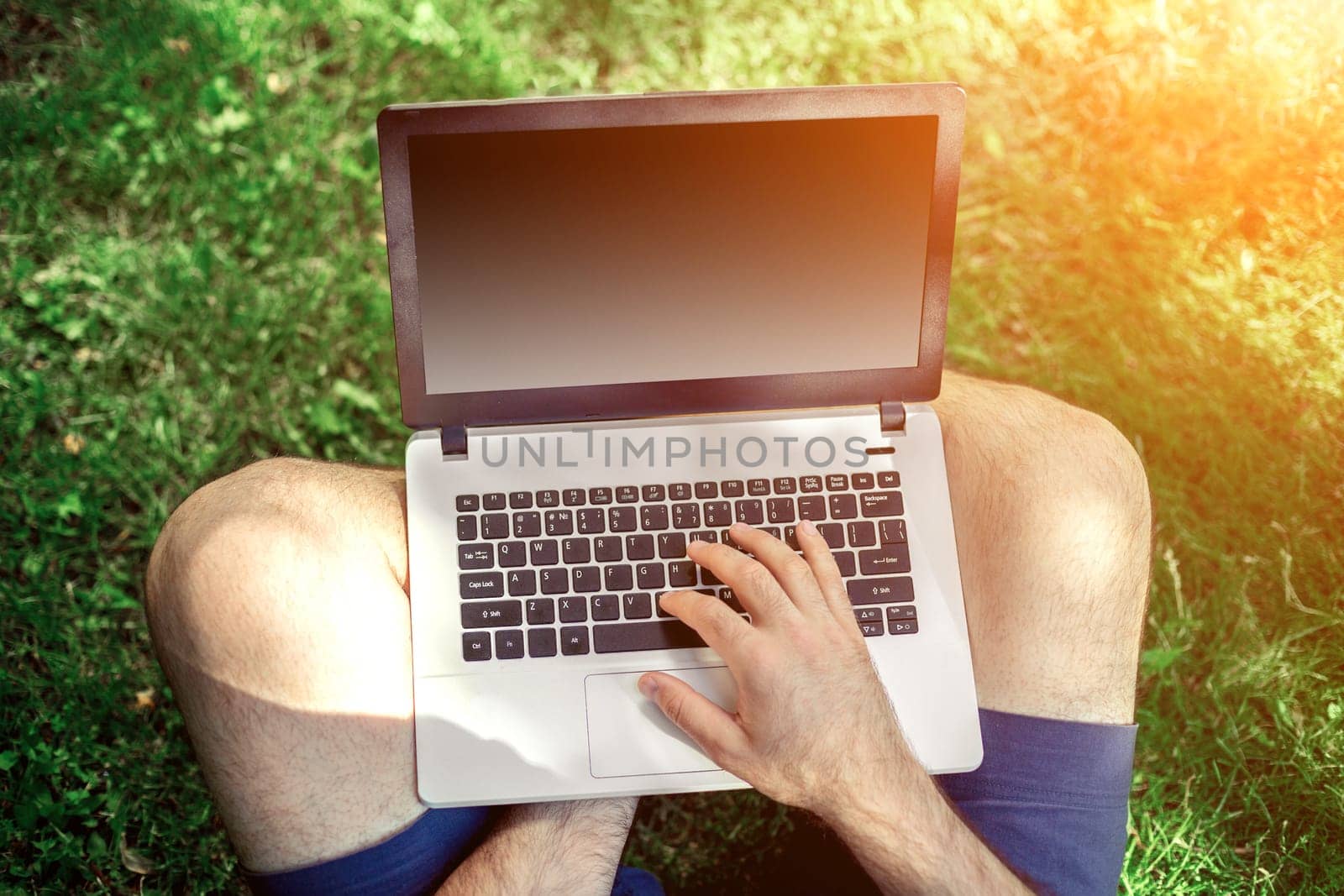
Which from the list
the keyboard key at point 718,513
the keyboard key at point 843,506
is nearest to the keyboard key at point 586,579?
the keyboard key at point 718,513

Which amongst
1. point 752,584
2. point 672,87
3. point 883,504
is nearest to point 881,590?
point 883,504

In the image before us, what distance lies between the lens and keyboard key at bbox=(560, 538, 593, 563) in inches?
71.4

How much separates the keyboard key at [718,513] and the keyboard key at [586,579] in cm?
22

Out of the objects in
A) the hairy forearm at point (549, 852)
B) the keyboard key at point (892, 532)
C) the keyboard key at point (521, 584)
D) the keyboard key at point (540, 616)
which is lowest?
the hairy forearm at point (549, 852)

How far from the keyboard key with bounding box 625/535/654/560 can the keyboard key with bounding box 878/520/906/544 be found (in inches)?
16.8

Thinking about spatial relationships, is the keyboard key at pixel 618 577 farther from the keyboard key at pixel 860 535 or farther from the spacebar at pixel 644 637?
the keyboard key at pixel 860 535

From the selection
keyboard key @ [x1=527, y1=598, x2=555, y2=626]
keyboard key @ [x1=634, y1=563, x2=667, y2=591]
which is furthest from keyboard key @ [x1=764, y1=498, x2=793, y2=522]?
keyboard key @ [x1=527, y1=598, x2=555, y2=626]

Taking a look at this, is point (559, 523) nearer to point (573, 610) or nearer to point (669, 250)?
point (573, 610)

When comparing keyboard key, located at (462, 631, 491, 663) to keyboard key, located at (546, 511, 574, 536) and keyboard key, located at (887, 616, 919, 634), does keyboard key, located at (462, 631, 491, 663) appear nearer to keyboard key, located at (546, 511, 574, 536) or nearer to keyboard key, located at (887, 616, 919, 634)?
keyboard key, located at (546, 511, 574, 536)

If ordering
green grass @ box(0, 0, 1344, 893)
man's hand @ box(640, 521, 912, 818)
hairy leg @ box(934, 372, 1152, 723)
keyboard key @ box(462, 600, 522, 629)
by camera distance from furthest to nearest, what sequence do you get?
green grass @ box(0, 0, 1344, 893) → hairy leg @ box(934, 372, 1152, 723) → keyboard key @ box(462, 600, 522, 629) → man's hand @ box(640, 521, 912, 818)

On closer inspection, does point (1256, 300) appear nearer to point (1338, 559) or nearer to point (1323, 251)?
point (1323, 251)

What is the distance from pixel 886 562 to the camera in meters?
1.82

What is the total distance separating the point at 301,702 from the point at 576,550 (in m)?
0.58

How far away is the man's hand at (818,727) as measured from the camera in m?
1.68
